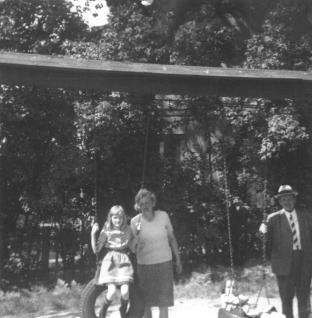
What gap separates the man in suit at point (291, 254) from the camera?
22.5ft

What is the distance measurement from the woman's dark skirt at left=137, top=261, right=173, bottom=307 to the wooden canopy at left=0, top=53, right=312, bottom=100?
197 centimetres

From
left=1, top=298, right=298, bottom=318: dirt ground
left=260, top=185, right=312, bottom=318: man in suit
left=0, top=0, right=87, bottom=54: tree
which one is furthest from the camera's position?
left=0, top=0, right=87, bottom=54: tree

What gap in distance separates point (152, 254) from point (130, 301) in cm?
54

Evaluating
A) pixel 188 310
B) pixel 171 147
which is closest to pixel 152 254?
pixel 188 310

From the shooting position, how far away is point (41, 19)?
1191cm

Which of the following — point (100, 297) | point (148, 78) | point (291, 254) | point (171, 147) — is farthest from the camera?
point (171, 147)

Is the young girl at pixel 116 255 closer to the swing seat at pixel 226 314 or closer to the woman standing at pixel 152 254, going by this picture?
the woman standing at pixel 152 254

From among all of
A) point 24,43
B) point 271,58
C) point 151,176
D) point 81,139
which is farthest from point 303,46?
point 24,43

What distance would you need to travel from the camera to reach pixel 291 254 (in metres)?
6.86

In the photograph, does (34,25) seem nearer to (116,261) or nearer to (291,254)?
(116,261)

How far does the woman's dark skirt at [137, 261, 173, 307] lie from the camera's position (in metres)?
6.59

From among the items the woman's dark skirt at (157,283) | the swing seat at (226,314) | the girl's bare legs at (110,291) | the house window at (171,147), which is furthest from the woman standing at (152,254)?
the house window at (171,147)

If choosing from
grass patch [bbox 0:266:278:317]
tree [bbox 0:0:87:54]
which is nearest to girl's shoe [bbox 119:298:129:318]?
grass patch [bbox 0:266:278:317]

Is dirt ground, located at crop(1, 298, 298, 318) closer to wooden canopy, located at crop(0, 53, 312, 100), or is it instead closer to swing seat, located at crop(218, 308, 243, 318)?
swing seat, located at crop(218, 308, 243, 318)
